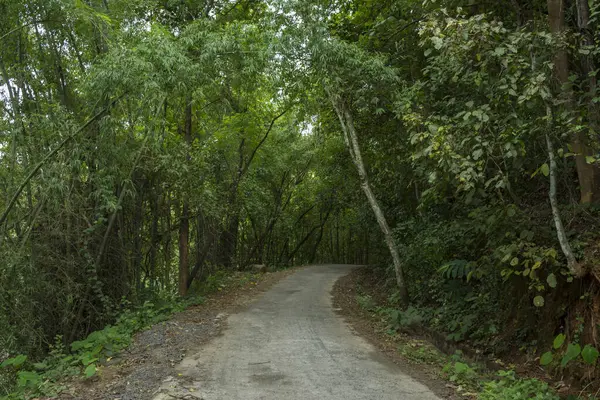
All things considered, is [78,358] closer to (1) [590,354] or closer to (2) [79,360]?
(2) [79,360]

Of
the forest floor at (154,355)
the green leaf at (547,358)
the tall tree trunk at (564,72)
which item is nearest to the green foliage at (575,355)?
the green leaf at (547,358)

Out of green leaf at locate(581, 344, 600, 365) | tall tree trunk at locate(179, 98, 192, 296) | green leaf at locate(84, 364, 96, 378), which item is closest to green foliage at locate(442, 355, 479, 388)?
green leaf at locate(581, 344, 600, 365)

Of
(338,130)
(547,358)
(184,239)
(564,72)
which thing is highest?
(338,130)

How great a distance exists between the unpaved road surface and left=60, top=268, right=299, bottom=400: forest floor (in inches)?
8.1

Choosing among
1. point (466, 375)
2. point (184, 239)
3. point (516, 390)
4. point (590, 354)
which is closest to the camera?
point (590, 354)

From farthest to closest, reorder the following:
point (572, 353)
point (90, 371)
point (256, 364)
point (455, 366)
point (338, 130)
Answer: point (338, 130) → point (256, 364) → point (455, 366) → point (90, 371) → point (572, 353)

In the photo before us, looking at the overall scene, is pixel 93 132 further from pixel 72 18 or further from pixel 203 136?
pixel 203 136

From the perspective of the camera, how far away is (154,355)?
22.6ft

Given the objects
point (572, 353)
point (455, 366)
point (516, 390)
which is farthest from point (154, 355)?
point (572, 353)

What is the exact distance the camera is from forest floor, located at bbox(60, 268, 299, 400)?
5.56 m

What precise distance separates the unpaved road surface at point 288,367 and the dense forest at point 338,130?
1.93 meters

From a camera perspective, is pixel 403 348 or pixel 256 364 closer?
pixel 256 364

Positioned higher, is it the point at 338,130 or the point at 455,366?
the point at 338,130

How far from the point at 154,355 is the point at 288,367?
1.96m
